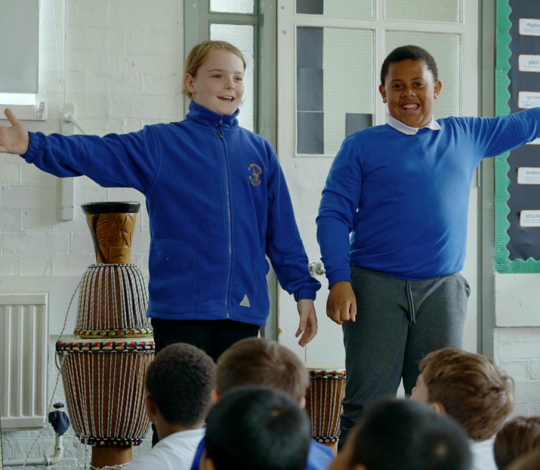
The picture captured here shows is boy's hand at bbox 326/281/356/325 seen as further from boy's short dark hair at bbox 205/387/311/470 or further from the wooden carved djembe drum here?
boy's short dark hair at bbox 205/387/311/470

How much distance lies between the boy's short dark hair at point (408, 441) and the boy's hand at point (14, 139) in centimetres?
123

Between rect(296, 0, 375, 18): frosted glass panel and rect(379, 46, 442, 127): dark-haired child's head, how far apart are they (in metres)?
0.99

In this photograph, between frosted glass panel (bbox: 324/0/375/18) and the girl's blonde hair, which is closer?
the girl's blonde hair

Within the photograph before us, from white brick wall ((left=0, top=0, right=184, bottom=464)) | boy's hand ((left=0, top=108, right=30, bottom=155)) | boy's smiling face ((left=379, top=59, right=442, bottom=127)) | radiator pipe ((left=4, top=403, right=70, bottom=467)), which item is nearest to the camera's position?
boy's hand ((left=0, top=108, right=30, bottom=155))

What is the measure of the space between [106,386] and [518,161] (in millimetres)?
1927

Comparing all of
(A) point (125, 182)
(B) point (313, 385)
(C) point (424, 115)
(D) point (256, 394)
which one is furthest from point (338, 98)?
(D) point (256, 394)

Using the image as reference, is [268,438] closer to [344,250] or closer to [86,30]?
[344,250]

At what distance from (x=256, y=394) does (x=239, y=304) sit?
1.03m

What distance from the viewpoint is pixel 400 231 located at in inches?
73.0

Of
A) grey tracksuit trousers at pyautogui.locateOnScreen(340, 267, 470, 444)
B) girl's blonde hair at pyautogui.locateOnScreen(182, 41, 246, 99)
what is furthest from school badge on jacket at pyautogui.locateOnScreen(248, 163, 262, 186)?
grey tracksuit trousers at pyautogui.locateOnScreen(340, 267, 470, 444)

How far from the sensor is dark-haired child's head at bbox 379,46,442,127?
195 cm

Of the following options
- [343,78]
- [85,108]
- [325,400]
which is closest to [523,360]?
[325,400]

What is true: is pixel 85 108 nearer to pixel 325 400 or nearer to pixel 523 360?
pixel 325 400

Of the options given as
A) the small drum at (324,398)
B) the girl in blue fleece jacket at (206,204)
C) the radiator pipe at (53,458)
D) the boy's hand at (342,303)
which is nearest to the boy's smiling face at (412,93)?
the girl in blue fleece jacket at (206,204)
